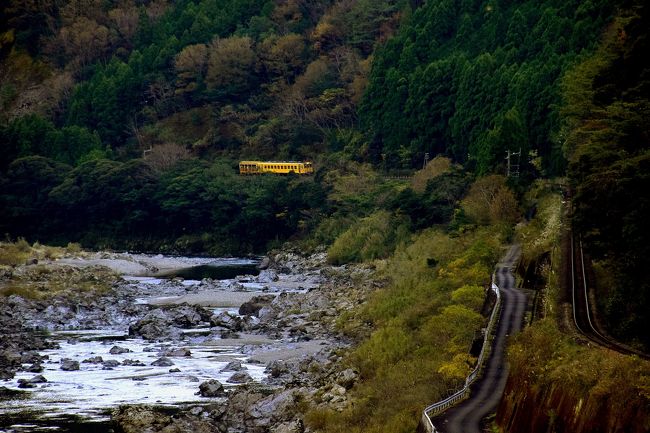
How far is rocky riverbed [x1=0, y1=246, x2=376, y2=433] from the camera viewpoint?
3462 centimetres

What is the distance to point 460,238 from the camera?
194 ft

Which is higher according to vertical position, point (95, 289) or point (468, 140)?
point (468, 140)

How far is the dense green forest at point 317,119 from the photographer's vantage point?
126ft

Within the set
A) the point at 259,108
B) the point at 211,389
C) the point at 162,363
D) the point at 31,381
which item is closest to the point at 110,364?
the point at 162,363

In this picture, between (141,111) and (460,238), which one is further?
(141,111)

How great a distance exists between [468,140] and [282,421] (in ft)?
170

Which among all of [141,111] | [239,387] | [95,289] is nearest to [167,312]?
[95,289]

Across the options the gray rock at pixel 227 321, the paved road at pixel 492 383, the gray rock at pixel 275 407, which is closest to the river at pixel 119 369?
the gray rock at pixel 227 321

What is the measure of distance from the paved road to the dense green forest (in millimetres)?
3102

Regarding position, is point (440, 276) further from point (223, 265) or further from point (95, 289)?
point (223, 265)

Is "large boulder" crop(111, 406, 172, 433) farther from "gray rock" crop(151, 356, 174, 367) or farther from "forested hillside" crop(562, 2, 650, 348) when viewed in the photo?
"forested hillside" crop(562, 2, 650, 348)

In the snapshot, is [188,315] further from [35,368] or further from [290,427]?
[290,427]

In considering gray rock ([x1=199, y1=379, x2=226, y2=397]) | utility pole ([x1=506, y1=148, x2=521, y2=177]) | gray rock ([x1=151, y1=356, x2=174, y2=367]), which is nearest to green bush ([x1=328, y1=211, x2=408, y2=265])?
utility pole ([x1=506, y1=148, x2=521, y2=177])

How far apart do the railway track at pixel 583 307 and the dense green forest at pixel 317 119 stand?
0.69 metres
